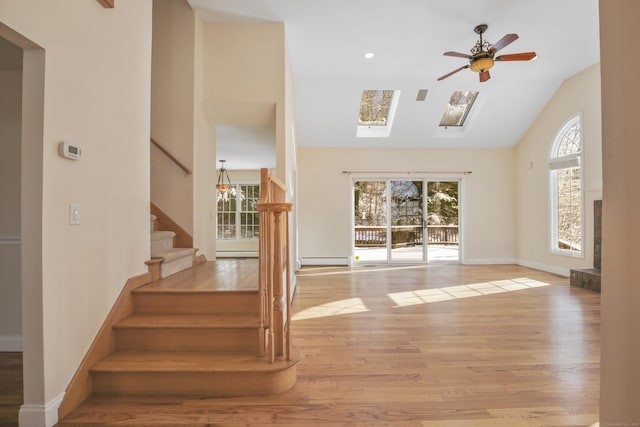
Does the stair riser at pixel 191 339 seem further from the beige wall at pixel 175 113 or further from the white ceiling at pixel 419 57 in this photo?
the white ceiling at pixel 419 57

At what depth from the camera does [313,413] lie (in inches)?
76.8

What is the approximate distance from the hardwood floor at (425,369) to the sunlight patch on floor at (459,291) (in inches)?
2.2

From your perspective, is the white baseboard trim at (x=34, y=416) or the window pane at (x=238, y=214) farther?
the window pane at (x=238, y=214)

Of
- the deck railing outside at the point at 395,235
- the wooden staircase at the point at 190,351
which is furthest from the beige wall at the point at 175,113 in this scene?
the deck railing outside at the point at 395,235

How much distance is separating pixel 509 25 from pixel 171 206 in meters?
5.11

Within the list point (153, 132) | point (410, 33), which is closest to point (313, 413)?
point (153, 132)

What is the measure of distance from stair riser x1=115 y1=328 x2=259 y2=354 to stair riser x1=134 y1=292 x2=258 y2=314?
10.7 inches

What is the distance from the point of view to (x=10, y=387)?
2164mm

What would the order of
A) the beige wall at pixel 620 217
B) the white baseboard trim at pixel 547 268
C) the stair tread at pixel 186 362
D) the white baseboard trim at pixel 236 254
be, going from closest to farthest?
Result: the beige wall at pixel 620 217 < the stair tread at pixel 186 362 < the white baseboard trim at pixel 547 268 < the white baseboard trim at pixel 236 254

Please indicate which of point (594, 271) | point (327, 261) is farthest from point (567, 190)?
point (327, 261)

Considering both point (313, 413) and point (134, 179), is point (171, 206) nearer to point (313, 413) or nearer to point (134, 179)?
point (134, 179)

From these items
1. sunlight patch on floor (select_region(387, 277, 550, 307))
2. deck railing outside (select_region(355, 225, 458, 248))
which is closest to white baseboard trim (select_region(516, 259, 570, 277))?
sunlight patch on floor (select_region(387, 277, 550, 307))

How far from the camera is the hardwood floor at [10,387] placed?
1874 millimetres

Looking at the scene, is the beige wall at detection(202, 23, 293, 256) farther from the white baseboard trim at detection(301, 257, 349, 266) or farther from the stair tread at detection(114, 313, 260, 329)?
the white baseboard trim at detection(301, 257, 349, 266)
